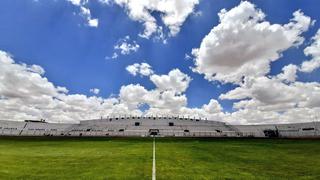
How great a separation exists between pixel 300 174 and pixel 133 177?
691cm

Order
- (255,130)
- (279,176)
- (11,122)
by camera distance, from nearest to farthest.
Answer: (279,176) → (255,130) → (11,122)

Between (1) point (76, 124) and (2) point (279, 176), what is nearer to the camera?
(2) point (279, 176)

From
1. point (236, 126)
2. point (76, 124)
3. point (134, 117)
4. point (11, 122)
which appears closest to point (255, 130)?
point (236, 126)

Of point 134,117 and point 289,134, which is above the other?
point 134,117

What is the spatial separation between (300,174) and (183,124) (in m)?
111

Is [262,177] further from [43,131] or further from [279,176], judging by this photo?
[43,131]

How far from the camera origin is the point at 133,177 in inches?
391

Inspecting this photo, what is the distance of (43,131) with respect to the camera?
113875 mm

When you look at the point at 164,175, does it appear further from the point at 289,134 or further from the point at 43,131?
the point at 43,131

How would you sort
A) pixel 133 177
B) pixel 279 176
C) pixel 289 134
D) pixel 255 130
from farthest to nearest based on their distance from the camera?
pixel 255 130, pixel 289 134, pixel 279 176, pixel 133 177

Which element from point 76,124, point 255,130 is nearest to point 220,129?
point 255,130

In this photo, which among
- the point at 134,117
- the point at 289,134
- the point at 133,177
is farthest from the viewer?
the point at 134,117

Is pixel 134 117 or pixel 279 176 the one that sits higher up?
pixel 134 117

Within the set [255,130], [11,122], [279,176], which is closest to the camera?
[279,176]
